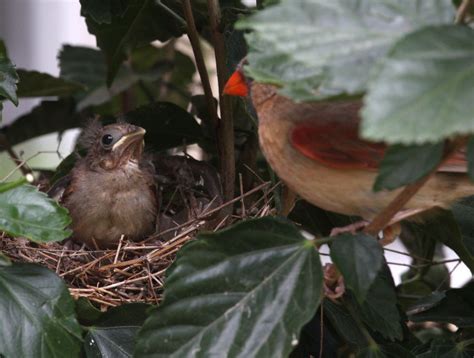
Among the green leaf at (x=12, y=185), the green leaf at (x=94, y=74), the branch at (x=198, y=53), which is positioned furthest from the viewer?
the green leaf at (x=94, y=74)

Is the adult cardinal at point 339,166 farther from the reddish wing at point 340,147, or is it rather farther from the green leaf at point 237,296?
the green leaf at point 237,296

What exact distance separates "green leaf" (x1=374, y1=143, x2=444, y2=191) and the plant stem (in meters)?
1.20

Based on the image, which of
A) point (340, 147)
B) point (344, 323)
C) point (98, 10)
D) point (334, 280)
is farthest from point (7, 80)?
point (344, 323)

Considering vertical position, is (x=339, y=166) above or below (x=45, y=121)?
above

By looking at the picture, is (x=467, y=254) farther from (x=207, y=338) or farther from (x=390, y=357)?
(x=207, y=338)

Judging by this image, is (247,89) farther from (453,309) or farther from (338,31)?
(338,31)

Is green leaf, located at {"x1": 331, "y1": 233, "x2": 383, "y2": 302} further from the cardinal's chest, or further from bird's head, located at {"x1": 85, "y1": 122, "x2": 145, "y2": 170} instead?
the cardinal's chest

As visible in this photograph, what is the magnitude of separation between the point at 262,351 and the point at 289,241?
0.87 ft

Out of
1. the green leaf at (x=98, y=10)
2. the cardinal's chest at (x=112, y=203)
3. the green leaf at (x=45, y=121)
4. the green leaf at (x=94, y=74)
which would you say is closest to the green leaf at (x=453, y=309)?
the green leaf at (x=98, y=10)

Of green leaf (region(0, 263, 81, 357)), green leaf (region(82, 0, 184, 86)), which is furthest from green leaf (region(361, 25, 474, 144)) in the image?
green leaf (region(82, 0, 184, 86))

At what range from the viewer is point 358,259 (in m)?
1.69

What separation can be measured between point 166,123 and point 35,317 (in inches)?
51.6

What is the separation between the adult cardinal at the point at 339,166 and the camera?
2.19m

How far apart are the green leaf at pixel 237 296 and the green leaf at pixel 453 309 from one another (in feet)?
2.20
